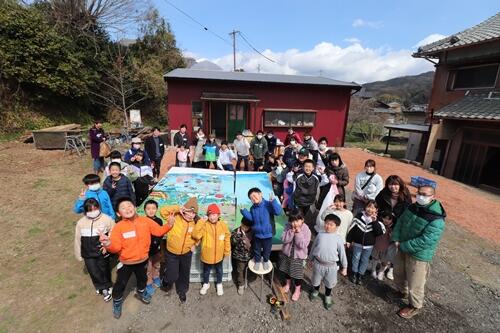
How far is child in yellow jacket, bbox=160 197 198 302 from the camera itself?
10.2 ft

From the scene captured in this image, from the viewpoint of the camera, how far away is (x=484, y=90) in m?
10.7

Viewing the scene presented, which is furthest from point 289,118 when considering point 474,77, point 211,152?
point 474,77

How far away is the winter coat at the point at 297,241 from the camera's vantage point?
3.21 meters

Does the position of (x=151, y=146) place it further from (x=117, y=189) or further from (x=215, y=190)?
(x=117, y=189)

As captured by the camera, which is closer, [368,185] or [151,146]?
[368,185]

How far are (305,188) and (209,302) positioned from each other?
91.7 inches

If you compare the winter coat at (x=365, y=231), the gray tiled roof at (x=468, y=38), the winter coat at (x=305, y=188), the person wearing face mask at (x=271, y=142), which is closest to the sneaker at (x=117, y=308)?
the winter coat at (x=305, y=188)

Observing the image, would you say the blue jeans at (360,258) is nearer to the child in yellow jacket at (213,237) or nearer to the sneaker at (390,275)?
the sneaker at (390,275)

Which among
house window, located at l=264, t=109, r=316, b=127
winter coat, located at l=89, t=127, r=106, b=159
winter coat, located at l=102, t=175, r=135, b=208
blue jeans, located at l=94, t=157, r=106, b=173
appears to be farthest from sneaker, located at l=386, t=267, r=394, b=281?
house window, located at l=264, t=109, r=316, b=127

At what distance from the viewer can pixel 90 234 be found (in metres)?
3.03

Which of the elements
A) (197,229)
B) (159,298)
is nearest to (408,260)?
(197,229)

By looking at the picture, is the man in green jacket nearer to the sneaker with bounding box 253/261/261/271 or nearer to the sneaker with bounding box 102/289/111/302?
the sneaker with bounding box 253/261/261/271

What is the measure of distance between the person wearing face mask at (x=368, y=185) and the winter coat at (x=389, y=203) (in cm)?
20

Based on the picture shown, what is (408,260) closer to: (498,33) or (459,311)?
(459,311)
